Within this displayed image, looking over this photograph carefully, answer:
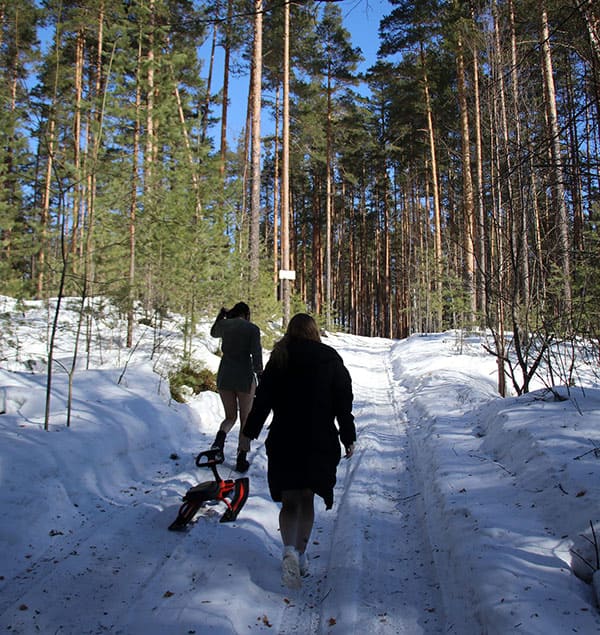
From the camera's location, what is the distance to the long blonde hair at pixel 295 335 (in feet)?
10.5

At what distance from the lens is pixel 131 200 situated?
7.54 meters

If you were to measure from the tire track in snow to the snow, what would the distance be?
13mm

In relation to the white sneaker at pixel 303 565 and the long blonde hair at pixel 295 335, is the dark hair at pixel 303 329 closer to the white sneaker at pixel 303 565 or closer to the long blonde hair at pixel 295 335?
the long blonde hair at pixel 295 335

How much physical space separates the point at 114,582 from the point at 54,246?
4.59 meters

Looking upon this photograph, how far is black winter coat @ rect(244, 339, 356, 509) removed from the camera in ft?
10.0

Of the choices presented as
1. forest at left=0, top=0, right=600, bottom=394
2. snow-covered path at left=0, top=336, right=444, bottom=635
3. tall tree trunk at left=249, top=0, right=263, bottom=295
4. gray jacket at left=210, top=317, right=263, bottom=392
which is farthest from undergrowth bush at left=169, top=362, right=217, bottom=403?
tall tree trunk at left=249, top=0, right=263, bottom=295

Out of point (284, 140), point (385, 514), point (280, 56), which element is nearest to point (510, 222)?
point (385, 514)

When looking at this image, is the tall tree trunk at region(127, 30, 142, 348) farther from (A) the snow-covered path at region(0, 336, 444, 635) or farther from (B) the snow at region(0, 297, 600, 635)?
(A) the snow-covered path at region(0, 336, 444, 635)

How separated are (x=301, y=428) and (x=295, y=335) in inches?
26.3

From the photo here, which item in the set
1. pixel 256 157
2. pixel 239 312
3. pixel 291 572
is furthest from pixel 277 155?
pixel 291 572

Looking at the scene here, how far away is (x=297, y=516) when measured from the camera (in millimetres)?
3090

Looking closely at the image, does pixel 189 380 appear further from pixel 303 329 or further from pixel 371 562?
pixel 371 562

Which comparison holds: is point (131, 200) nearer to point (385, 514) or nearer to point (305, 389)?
point (305, 389)

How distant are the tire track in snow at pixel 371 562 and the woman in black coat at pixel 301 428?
11.9 inches
